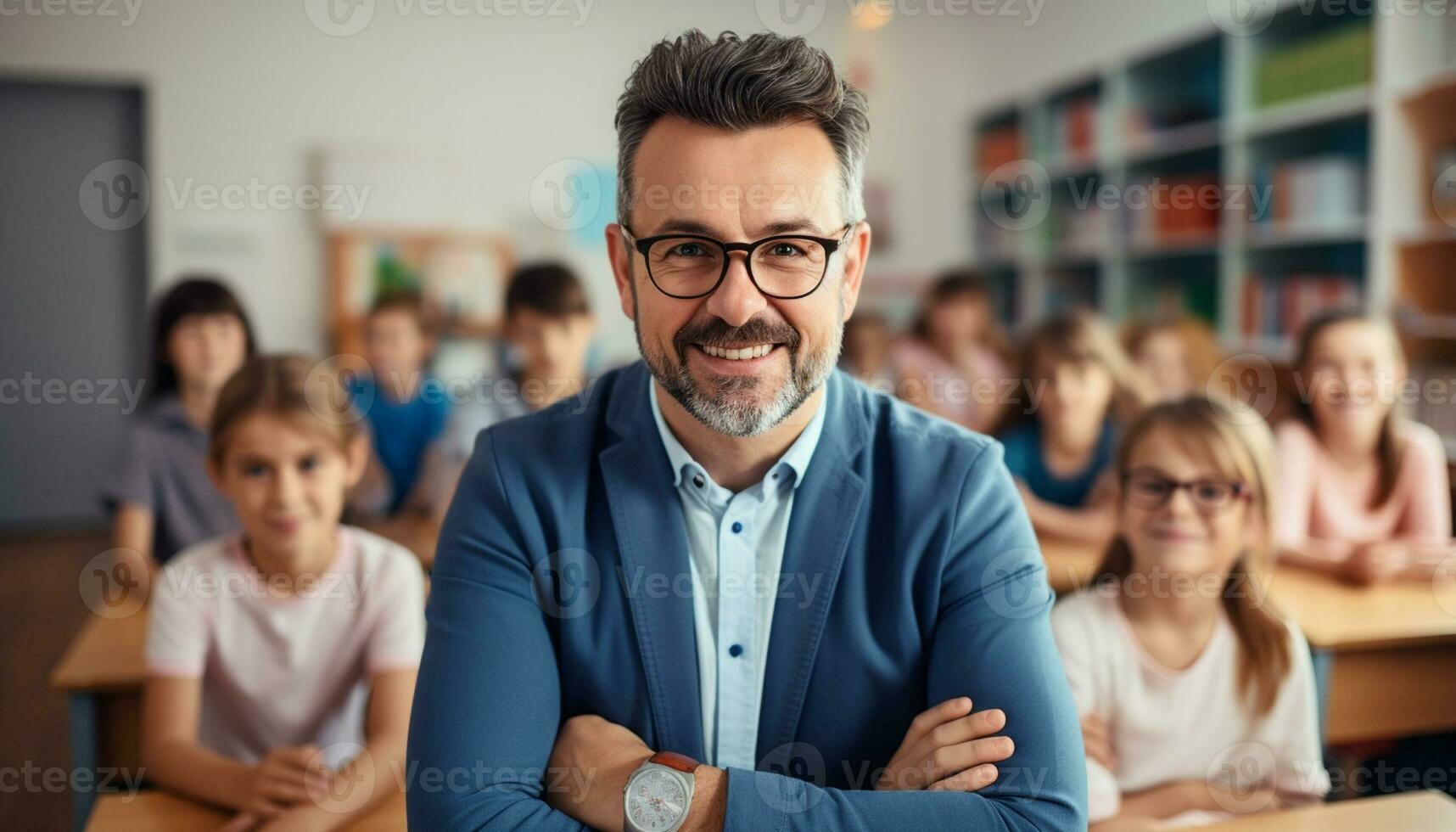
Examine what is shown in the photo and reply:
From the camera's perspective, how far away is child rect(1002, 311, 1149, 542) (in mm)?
3240

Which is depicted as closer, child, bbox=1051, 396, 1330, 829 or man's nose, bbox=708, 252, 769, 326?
man's nose, bbox=708, 252, 769, 326

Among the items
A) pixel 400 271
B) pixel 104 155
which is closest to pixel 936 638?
pixel 400 271

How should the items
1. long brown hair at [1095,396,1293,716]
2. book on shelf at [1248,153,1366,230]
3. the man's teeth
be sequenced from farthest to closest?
book on shelf at [1248,153,1366,230] → long brown hair at [1095,396,1293,716] → the man's teeth

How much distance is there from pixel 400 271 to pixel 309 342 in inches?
26.3

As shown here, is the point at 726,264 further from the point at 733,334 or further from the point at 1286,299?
the point at 1286,299

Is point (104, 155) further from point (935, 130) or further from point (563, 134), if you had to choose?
point (935, 130)

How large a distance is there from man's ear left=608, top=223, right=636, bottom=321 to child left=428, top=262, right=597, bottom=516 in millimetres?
1800

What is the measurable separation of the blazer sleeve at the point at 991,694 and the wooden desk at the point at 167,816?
1.84 ft

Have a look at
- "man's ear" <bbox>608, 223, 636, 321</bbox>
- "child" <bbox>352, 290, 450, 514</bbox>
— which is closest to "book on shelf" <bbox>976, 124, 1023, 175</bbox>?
"child" <bbox>352, 290, 450, 514</bbox>

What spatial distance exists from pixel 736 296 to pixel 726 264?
0.14 feet

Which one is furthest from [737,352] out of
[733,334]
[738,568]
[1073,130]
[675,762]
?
[1073,130]

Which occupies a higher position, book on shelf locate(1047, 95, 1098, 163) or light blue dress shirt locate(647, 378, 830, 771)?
book on shelf locate(1047, 95, 1098, 163)

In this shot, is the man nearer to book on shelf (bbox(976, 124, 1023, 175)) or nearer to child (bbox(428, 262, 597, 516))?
child (bbox(428, 262, 597, 516))

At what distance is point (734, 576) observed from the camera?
1405 millimetres
